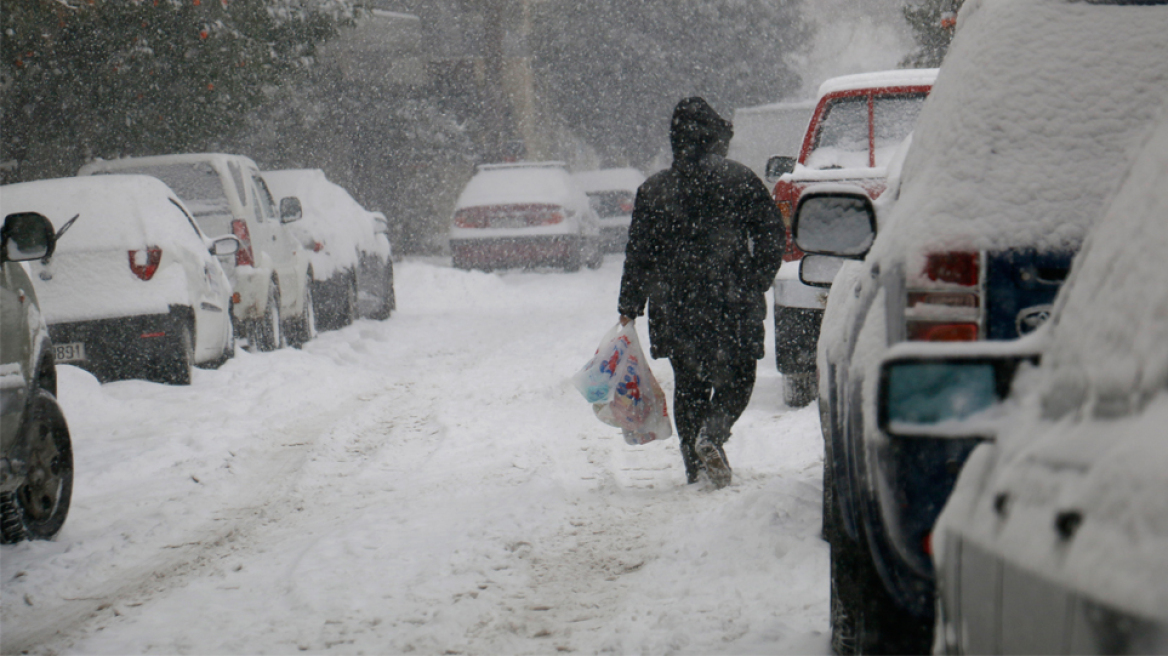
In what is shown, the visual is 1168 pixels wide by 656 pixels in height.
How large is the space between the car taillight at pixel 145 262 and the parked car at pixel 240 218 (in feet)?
6.56

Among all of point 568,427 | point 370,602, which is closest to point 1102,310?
point 370,602

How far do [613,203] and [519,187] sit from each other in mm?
4469

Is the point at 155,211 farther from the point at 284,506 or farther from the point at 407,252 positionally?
the point at 407,252

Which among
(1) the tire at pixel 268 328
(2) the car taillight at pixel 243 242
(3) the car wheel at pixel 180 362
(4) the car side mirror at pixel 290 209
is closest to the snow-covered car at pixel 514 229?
(4) the car side mirror at pixel 290 209

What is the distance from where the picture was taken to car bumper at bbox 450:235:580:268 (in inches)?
702

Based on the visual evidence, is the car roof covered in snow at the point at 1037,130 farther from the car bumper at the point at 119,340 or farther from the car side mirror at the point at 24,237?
the car bumper at the point at 119,340

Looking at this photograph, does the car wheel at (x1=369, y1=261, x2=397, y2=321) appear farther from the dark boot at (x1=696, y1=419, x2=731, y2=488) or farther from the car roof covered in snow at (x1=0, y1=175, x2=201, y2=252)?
the dark boot at (x1=696, y1=419, x2=731, y2=488)

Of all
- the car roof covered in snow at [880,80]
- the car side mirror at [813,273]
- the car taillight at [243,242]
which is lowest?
the car taillight at [243,242]

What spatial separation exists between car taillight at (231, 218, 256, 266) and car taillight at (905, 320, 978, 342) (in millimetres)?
8717

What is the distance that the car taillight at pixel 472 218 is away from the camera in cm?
1792

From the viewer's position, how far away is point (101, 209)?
8.50m

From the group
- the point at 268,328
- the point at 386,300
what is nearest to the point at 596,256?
the point at 386,300

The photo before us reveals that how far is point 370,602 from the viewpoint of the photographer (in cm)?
425

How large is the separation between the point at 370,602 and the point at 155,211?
5297mm
